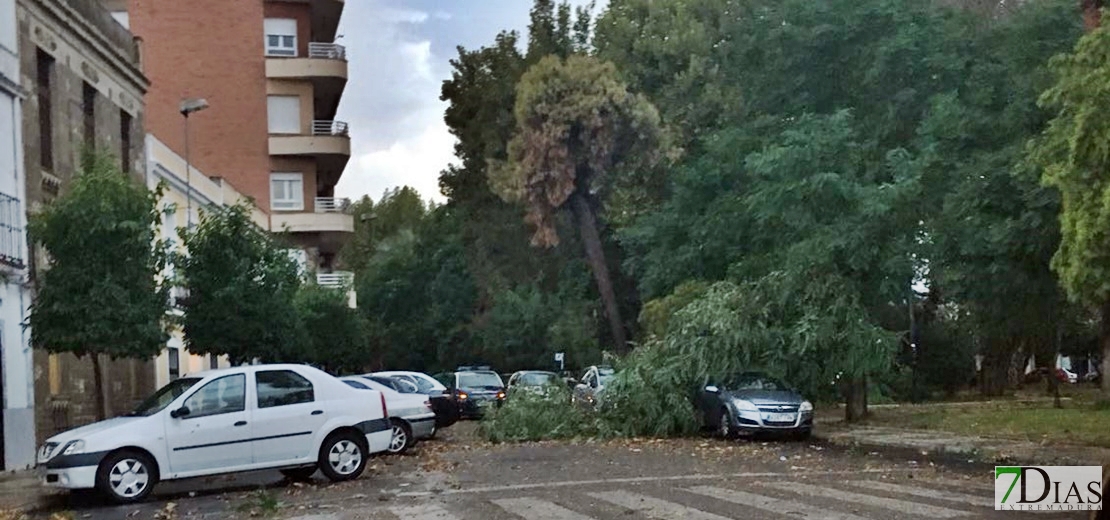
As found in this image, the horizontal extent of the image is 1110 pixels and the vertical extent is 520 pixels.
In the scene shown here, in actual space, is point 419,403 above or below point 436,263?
below

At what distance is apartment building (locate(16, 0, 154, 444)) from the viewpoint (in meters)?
22.4

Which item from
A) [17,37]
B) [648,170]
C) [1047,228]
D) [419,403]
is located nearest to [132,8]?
[648,170]

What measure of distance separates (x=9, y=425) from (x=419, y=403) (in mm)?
6933

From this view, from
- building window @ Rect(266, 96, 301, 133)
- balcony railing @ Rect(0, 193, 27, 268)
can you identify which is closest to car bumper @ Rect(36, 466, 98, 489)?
balcony railing @ Rect(0, 193, 27, 268)

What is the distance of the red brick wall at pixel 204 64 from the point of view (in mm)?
47250

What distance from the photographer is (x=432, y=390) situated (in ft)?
91.5

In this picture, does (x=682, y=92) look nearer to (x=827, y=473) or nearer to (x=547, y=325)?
(x=547, y=325)

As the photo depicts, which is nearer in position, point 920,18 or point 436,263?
point 920,18

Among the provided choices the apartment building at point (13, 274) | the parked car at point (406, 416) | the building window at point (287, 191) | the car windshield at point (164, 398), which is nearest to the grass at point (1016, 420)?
the parked car at point (406, 416)

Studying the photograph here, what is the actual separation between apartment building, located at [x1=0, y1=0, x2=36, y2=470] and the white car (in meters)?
5.19

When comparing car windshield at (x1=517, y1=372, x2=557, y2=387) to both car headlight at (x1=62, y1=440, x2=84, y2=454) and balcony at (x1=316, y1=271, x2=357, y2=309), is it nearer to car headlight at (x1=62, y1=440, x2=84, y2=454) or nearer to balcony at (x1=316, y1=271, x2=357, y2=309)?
balcony at (x1=316, y1=271, x2=357, y2=309)

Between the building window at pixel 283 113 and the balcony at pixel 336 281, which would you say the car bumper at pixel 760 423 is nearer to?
the balcony at pixel 336 281

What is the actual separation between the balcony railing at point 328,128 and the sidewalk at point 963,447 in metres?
26.7

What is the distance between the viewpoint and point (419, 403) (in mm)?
23469
